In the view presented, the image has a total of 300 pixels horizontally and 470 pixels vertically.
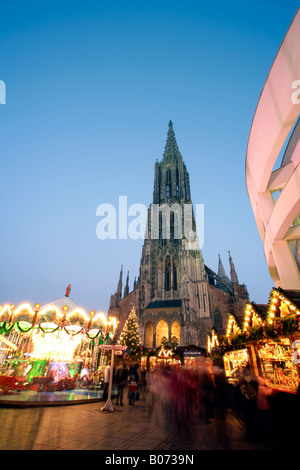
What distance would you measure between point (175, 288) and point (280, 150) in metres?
28.1

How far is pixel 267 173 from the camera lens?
11.8 m

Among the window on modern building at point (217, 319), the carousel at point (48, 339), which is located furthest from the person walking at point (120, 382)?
the window on modern building at point (217, 319)

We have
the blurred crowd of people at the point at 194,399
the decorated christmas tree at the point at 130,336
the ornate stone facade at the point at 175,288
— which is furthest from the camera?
the ornate stone facade at the point at 175,288

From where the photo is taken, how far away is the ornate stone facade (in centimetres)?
3006

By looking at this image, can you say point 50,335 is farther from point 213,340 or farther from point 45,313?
point 213,340

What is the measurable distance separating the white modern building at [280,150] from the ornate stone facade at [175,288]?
1569cm

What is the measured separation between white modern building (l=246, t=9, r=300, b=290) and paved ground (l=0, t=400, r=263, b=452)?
29.2ft

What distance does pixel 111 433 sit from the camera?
4.59 metres

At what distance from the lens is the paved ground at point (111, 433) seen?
3.80m

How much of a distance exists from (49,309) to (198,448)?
9.64 meters

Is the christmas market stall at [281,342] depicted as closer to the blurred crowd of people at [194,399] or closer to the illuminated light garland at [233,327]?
the illuminated light garland at [233,327]

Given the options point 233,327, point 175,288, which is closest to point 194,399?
point 233,327

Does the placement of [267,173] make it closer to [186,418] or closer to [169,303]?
[186,418]
